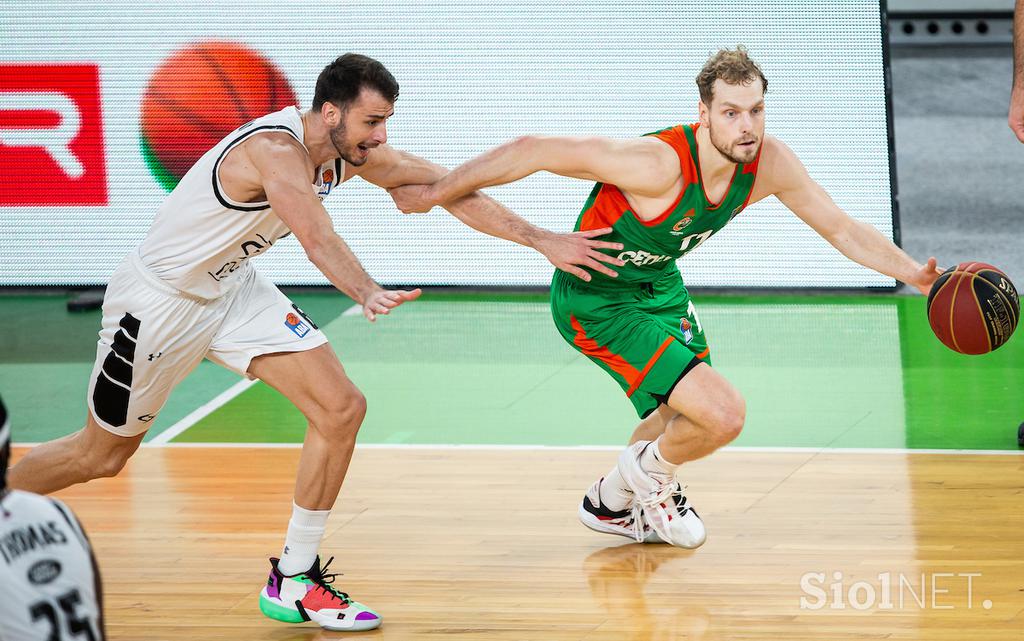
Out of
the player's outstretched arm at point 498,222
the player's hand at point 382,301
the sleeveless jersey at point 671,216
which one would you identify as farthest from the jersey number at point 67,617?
the sleeveless jersey at point 671,216

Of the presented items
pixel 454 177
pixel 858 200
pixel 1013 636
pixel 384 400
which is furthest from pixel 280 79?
pixel 1013 636

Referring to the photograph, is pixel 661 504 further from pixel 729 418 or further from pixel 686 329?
pixel 686 329

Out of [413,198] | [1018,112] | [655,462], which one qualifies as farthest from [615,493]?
[1018,112]

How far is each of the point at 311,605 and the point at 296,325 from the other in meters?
0.92

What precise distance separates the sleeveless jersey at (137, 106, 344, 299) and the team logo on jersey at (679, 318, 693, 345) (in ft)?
4.58

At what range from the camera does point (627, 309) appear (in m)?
5.03

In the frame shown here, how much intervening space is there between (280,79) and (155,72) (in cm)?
84

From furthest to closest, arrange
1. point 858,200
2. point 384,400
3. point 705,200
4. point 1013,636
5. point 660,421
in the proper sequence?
1. point 858,200
2. point 384,400
3. point 660,421
4. point 705,200
5. point 1013,636

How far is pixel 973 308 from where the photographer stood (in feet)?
15.3

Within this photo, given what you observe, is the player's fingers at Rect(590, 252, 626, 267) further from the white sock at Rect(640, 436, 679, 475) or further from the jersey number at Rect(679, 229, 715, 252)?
the white sock at Rect(640, 436, 679, 475)

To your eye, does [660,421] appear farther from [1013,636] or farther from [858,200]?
[858,200]

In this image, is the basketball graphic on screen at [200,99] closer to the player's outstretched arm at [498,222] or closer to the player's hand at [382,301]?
the player's outstretched arm at [498,222]

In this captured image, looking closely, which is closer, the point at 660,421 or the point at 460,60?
the point at 660,421

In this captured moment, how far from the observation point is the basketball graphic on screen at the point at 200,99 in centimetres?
912
